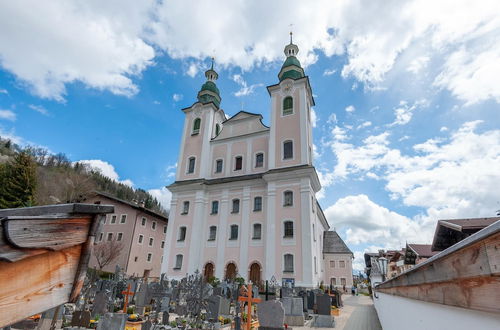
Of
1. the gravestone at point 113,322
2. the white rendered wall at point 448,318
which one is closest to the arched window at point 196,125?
the gravestone at point 113,322

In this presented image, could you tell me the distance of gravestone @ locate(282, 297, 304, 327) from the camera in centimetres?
1156

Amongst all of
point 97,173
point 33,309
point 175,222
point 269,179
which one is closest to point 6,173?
point 175,222

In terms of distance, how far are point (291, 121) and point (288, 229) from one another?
10.1m

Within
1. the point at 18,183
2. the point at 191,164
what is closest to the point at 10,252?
the point at 191,164

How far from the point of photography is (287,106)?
86.5ft

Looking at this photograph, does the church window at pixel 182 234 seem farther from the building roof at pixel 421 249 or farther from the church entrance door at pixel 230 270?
the building roof at pixel 421 249

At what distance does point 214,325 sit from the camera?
8945mm

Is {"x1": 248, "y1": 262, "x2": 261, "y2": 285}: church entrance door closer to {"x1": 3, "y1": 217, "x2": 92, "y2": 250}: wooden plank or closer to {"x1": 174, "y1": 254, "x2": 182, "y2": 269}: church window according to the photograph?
{"x1": 174, "y1": 254, "x2": 182, "y2": 269}: church window

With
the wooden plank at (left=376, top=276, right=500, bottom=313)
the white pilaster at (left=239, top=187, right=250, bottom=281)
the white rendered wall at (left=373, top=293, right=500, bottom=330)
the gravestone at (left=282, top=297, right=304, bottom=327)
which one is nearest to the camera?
the wooden plank at (left=376, top=276, right=500, bottom=313)

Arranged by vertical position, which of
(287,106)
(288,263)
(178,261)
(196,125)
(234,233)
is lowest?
(178,261)

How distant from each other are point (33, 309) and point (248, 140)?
1054 inches

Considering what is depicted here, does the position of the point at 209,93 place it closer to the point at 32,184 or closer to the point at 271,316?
the point at 32,184

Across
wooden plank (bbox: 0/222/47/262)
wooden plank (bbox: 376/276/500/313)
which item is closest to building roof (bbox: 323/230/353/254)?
wooden plank (bbox: 376/276/500/313)

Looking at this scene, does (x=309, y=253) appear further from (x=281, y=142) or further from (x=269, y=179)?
(x=281, y=142)
